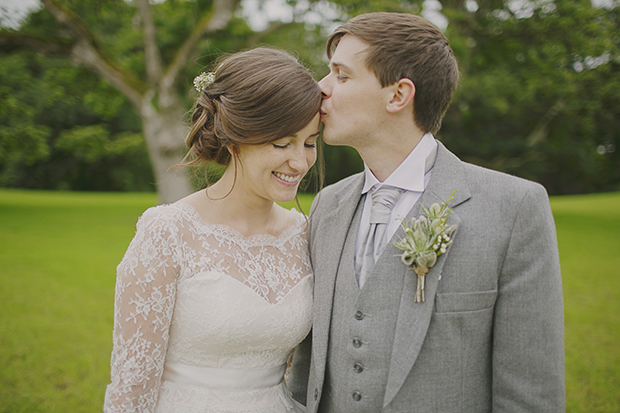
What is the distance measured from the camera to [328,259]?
224cm

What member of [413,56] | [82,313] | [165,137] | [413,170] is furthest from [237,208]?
[165,137]

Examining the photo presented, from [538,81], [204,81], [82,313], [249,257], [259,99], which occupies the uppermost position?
[538,81]

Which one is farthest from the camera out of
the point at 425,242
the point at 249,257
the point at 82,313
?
the point at 82,313

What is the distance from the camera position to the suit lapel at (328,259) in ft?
6.94

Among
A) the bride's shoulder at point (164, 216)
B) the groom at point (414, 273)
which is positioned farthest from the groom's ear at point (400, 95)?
the bride's shoulder at point (164, 216)

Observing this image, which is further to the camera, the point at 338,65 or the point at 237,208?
the point at 237,208

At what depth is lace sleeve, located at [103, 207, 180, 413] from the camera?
6.93 ft

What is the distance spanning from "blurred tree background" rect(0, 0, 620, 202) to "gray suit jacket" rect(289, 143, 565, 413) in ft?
20.2

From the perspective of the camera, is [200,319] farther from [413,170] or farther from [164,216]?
[413,170]

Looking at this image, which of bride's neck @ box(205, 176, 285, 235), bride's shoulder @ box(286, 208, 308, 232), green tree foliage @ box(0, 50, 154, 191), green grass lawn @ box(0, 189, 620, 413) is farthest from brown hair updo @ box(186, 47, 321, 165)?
green tree foliage @ box(0, 50, 154, 191)

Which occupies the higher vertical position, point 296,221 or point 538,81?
point 538,81

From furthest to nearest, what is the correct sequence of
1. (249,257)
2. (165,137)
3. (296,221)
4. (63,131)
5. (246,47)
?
(63,131) < (165,137) < (246,47) < (296,221) < (249,257)

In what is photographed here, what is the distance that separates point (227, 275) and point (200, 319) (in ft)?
0.80

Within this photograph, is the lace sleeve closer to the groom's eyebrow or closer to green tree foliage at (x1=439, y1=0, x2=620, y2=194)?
the groom's eyebrow
